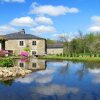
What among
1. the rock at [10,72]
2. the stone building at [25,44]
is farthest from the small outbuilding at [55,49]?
the rock at [10,72]

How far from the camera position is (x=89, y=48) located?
244 ft

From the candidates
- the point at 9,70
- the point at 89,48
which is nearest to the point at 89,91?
the point at 9,70

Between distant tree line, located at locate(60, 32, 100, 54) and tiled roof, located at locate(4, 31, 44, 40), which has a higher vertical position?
tiled roof, located at locate(4, 31, 44, 40)

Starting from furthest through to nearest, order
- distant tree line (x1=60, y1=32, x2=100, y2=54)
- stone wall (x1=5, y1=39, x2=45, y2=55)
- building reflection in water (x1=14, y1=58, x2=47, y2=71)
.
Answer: distant tree line (x1=60, y1=32, x2=100, y2=54) < stone wall (x1=5, y1=39, x2=45, y2=55) < building reflection in water (x1=14, y1=58, x2=47, y2=71)

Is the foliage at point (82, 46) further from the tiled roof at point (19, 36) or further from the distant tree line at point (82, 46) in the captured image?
the tiled roof at point (19, 36)

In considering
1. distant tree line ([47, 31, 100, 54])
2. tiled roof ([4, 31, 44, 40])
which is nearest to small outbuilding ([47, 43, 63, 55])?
distant tree line ([47, 31, 100, 54])

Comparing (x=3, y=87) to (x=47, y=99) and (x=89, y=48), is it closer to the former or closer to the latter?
(x=47, y=99)

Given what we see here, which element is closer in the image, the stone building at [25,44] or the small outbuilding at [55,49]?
the stone building at [25,44]

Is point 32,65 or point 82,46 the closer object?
point 32,65

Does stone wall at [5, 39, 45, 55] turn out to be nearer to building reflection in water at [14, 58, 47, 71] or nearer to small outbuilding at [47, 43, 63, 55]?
small outbuilding at [47, 43, 63, 55]

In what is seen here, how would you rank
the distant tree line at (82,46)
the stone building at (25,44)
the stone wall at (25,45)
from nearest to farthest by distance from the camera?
the stone building at (25,44) → the stone wall at (25,45) → the distant tree line at (82,46)

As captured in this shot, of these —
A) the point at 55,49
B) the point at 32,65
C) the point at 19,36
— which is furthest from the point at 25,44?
the point at 32,65

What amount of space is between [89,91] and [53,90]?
2.12m

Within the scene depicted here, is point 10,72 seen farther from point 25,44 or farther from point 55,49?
point 55,49
